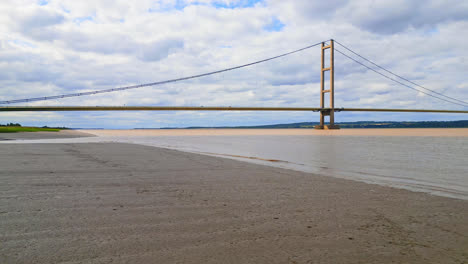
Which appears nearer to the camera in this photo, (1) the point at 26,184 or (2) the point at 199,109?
(1) the point at 26,184

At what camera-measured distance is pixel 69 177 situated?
178 inches

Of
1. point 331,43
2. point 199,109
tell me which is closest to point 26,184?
point 199,109

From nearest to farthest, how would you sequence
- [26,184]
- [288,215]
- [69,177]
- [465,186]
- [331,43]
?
[288,215], [26,184], [465,186], [69,177], [331,43]

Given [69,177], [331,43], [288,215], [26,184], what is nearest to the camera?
[288,215]

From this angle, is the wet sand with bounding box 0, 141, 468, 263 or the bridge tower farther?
the bridge tower

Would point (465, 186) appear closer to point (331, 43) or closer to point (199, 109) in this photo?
point (199, 109)

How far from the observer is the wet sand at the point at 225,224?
177 centimetres

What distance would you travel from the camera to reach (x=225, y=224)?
7.59ft

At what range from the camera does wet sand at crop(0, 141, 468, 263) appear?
177cm

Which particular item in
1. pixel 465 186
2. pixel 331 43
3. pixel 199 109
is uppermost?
pixel 331 43

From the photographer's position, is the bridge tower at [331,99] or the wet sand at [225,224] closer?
the wet sand at [225,224]

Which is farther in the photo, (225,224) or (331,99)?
(331,99)

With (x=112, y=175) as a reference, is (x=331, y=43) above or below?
above

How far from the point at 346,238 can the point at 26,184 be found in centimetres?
382
